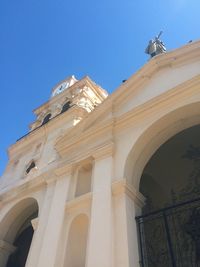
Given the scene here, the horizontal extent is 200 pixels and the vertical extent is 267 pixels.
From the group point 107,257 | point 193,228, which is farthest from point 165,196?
point 107,257

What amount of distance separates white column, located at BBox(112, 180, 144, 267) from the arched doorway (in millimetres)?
1952

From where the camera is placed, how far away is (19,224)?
9.74 meters

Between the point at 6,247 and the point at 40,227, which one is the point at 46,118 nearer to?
the point at 6,247

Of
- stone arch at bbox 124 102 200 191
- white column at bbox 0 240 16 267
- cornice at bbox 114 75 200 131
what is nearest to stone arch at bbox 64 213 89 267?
stone arch at bbox 124 102 200 191

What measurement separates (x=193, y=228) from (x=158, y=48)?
763 centimetres

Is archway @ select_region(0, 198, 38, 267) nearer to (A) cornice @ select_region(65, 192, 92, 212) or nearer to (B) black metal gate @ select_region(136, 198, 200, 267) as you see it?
(A) cornice @ select_region(65, 192, 92, 212)

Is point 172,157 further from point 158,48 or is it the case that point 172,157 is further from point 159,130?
point 158,48

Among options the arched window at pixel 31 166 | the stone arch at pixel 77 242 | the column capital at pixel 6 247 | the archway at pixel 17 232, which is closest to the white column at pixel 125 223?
the stone arch at pixel 77 242

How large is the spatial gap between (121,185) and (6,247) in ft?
16.0

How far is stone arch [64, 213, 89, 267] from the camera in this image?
638 cm

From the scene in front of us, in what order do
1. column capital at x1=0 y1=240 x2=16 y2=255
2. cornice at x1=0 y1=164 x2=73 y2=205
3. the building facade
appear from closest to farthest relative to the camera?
1. the building facade
2. cornice at x1=0 y1=164 x2=73 y2=205
3. column capital at x1=0 y1=240 x2=16 y2=255

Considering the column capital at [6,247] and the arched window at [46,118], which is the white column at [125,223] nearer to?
the column capital at [6,247]

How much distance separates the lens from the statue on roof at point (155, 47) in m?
12.1

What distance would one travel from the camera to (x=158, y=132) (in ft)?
24.9
